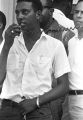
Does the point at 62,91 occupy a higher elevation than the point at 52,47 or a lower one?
lower

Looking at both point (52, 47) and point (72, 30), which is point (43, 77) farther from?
point (72, 30)

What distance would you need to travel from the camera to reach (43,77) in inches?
133

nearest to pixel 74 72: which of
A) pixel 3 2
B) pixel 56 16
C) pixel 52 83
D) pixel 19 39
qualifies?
pixel 52 83

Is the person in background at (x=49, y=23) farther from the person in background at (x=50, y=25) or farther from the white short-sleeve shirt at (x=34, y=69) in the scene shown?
the white short-sleeve shirt at (x=34, y=69)

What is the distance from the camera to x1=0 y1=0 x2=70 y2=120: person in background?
3.35 metres

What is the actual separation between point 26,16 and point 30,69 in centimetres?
50

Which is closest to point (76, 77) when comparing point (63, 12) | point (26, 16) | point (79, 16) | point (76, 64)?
point (76, 64)

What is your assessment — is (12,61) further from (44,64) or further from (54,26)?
(54,26)

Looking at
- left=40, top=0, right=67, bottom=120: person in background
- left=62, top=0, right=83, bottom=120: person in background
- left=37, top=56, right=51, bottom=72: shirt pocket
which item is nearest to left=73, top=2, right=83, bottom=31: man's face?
left=62, top=0, right=83, bottom=120: person in background

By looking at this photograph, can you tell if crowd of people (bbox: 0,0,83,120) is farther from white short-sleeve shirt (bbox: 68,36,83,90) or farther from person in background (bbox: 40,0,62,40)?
person in background (bbox: 40,0,62,40)

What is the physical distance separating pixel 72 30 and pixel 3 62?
1.15 metres

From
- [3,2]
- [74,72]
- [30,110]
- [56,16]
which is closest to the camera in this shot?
[30,110]

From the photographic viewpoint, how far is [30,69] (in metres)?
3.43

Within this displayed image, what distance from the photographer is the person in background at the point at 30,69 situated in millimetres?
3348
